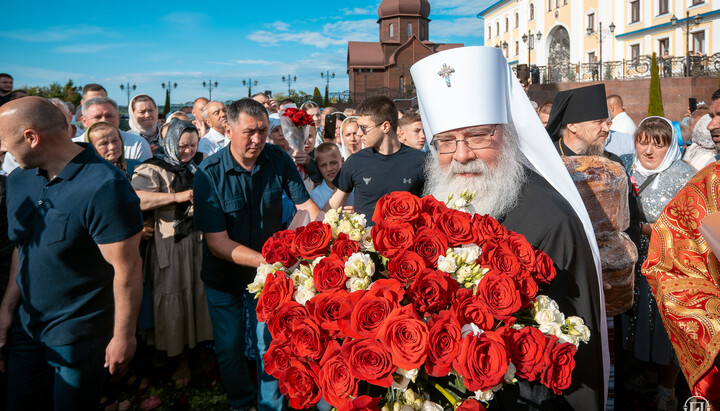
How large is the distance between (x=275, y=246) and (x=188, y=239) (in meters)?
3.05

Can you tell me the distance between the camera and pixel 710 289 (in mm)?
1936

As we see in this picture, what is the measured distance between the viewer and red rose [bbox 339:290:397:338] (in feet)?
4.21

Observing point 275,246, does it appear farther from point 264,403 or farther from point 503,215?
point 264,403

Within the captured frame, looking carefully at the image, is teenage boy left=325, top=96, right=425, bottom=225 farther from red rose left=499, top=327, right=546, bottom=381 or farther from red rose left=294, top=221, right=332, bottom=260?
red rose left=499, top=327, right=546, bottom=381

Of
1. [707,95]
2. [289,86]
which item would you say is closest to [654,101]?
[707,95]

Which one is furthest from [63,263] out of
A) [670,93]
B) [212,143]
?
[670,93]

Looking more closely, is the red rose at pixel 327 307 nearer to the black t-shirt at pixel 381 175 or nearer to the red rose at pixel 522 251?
the red rose at pixel 522 251

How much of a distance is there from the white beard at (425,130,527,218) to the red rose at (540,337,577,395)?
3.41ft

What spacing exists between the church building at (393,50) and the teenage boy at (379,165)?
44.4 m

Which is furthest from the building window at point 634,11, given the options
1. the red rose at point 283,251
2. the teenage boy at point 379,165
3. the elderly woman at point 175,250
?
the red rose at point 283,251

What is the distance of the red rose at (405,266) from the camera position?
4.59ft

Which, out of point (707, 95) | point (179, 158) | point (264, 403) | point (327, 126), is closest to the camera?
point (264, 403)

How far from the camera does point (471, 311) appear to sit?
1.33m

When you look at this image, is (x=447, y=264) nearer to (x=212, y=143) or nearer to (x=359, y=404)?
(x=359, y=404)
